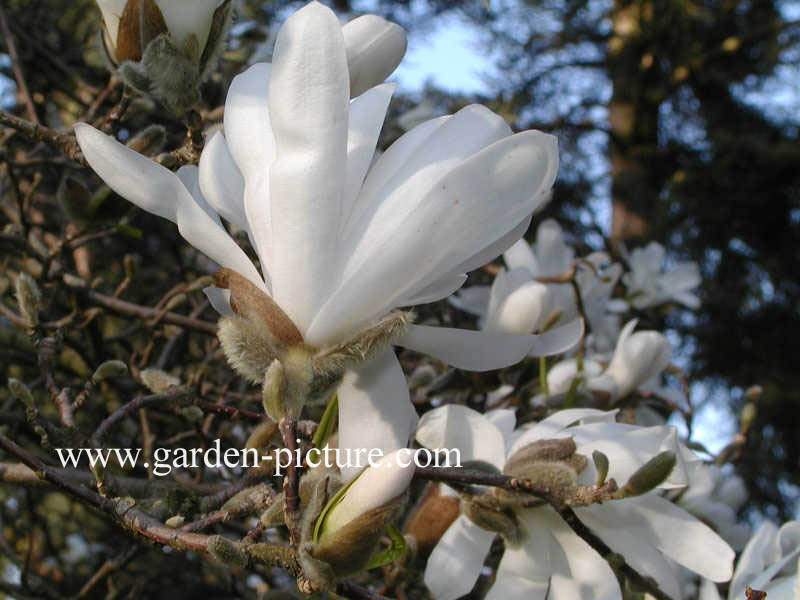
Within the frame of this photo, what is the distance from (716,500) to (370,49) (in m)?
0.89

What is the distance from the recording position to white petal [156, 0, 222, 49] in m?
0.56

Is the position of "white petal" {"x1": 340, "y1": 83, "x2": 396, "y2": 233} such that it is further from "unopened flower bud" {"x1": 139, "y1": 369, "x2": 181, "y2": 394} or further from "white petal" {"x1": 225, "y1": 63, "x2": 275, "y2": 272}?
"unopened flower bud" {"x1": 139, "y1": 369, "x2": 181, "y2": 394}

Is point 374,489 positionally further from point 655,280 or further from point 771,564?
point 655,280

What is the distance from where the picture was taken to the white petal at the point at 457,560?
2.17 feet

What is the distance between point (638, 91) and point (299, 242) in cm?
309

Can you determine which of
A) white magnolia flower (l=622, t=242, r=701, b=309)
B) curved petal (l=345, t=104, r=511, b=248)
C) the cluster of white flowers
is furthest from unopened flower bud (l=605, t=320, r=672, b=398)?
curved petal (l=345, t=104, r=511, b=248)

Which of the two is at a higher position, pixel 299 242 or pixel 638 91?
pixel 299 242

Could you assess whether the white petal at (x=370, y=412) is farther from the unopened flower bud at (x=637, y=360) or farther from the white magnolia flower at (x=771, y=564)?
the unopened flower bud at (x=637, y=360)

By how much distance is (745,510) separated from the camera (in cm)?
366

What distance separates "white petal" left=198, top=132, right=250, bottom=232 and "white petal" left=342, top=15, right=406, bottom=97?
11cm

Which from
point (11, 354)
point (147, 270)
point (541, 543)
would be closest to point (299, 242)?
point (541, 543)

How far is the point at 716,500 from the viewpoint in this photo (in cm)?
117

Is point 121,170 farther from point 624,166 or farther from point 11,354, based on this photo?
point 624,166

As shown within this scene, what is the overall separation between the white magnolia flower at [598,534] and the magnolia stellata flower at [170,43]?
1.07 ft
